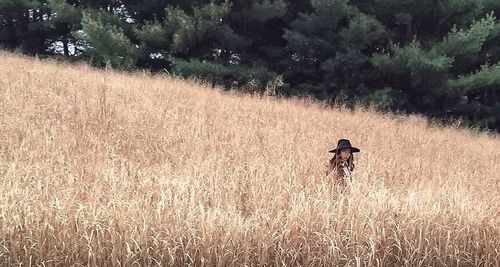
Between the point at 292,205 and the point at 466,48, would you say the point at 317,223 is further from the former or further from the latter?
the point at 466,48

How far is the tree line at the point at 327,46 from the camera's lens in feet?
48.1

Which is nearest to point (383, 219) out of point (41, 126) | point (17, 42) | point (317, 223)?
point (317, 223)

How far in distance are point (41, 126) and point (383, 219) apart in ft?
14.5

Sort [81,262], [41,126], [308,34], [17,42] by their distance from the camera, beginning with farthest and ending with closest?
[17,42] < [308,34] < [41,126] < [81,262]

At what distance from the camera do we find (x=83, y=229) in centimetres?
336

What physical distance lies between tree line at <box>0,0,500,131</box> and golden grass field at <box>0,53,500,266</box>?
766cm

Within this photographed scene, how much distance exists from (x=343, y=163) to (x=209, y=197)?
1.47 m

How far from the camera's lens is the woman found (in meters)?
4.64

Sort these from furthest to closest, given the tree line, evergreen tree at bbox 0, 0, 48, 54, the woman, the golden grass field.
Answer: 1. evergreen tree at bbox 0, 0, 48, 54
2. the tree line
3. the woman
4. the golden grass field

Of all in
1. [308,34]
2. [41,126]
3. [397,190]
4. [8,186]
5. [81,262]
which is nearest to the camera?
[81,262]

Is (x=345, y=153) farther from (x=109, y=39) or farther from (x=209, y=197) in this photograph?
(x=109, y=39)

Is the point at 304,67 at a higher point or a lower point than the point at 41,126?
higher

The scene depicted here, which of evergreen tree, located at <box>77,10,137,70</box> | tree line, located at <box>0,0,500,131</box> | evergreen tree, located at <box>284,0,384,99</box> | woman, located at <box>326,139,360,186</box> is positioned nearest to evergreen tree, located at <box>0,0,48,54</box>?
tree line, located at <box>0,0,500,131</box>

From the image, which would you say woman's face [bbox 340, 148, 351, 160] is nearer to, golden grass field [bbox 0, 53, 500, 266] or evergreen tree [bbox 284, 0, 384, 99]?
golden grass field [bbox 0, 53, 500, 266]
